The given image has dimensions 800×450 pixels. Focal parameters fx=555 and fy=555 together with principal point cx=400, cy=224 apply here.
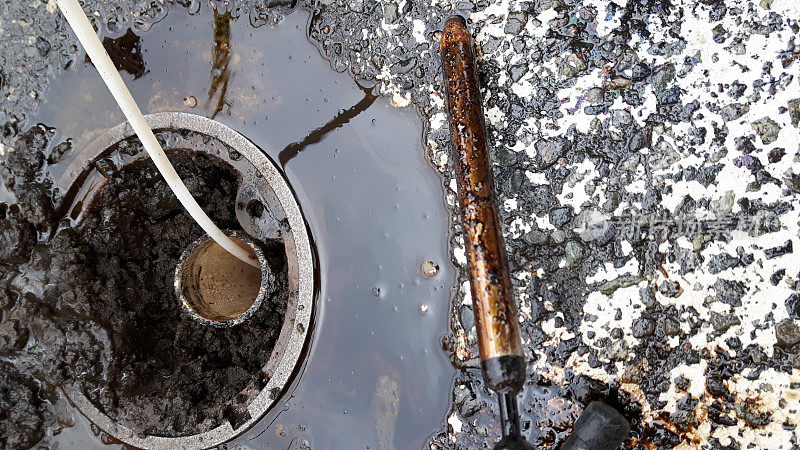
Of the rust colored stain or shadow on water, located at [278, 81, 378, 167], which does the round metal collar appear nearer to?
shadow on water, located at [278, 81, 378, 167]

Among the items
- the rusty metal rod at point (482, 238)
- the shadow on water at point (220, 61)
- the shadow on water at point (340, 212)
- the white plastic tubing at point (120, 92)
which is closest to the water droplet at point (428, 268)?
the shadow on water at point (340, 212)

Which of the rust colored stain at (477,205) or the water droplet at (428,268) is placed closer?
the rust colored stain at (477,205)

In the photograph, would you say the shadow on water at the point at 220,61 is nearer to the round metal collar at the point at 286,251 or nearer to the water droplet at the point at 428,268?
the round metal collar at the point at 286,251

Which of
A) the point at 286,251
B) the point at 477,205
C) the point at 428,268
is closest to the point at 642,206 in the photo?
the point at 477,205

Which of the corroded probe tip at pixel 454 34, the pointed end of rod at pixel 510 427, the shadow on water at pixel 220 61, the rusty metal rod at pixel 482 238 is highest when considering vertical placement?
the shadow on water at pixel 220 61

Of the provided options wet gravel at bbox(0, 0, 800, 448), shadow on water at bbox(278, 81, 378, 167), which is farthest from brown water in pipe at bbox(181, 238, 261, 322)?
wet gravel at bbox(0, 0, 800, 448)

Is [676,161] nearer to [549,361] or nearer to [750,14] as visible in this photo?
[750,14]

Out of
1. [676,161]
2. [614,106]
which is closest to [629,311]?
[676,161]
